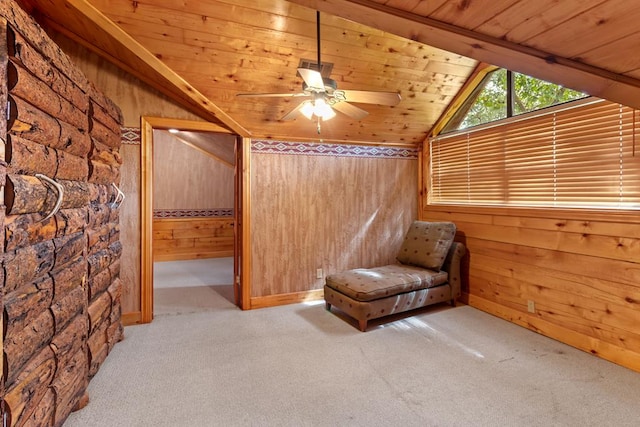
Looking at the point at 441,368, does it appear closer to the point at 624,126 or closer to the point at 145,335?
the point at 624,126

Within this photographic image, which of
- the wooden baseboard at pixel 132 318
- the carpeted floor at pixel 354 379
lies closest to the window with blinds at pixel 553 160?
the carpeted floor at pixel 354 379

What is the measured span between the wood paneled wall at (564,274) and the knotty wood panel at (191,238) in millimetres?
5511

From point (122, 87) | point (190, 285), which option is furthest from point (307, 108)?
point (190, 285)

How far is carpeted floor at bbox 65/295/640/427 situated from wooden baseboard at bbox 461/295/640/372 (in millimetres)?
84

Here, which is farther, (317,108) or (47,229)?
(317,108)

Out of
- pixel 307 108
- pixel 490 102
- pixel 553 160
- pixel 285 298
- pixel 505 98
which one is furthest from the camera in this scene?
pixel 285 298

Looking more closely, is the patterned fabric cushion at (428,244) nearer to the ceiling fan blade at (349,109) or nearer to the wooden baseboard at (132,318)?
the ceiling fan blade at (349,109)

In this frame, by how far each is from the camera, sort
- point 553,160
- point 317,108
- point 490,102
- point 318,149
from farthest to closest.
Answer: point 318,149 < point 490,102 < point 553,160 < point 317,108

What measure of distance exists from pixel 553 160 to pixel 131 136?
13.7 ft

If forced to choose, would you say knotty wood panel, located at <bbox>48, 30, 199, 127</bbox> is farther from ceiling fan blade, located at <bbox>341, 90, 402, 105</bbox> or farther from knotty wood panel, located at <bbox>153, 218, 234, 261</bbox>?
knotty wood panel, located at <bbox>153, 218, 234, 261</bbox>

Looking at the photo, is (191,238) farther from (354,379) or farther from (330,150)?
(354,379)

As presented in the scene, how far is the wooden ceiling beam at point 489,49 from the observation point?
118 centimetres

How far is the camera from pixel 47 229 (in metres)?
1.57

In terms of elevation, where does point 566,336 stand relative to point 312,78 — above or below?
below
